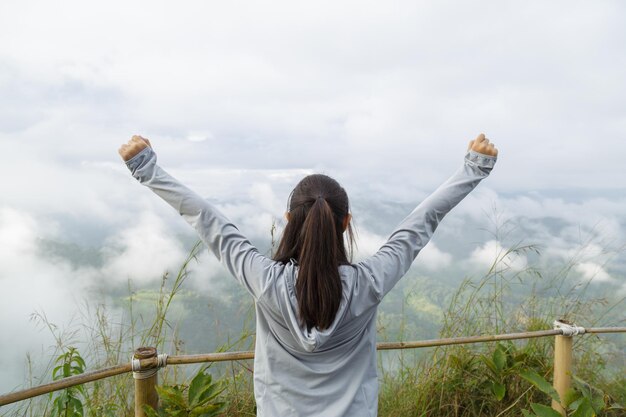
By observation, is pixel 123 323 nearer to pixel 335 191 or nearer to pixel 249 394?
pixel 249 394

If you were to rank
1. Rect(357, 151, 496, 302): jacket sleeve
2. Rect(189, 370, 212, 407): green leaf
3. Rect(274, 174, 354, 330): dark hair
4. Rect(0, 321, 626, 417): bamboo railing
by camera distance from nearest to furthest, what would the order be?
Rect(274, 174, 354, 330): dark hair < Rect(357, 151, 496, 302): jacket sleeve < Rect(0, 321, 626, 417): bamboo railing < Rect(189, 370, 212, 407): green leaf

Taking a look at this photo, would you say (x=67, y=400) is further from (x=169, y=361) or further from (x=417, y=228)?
(x=417, y=228)

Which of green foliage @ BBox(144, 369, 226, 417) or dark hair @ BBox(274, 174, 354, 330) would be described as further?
green foliage @ BBox(144, 369, 226, 417)

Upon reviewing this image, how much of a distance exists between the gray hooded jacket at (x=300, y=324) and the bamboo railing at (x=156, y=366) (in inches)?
27.8

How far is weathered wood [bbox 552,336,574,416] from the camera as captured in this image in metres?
2.42

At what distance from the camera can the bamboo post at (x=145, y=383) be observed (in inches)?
69.5

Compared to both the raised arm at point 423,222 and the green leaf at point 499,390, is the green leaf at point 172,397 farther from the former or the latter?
the green leaf at point 499,390

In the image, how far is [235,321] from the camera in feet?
9.11

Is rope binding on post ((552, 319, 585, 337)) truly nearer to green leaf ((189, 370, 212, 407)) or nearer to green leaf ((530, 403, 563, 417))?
green leaf ((530, 403, 563, 417))

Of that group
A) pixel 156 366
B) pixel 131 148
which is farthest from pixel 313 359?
pixel 156 366

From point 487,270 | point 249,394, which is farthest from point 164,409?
point 487,270

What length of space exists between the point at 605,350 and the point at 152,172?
10.7ft

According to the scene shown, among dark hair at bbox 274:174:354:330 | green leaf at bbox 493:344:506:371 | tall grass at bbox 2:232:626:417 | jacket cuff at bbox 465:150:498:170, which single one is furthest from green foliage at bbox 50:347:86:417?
green leaf at bbox 493:344:506:371

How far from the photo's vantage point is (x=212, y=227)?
121 cm
